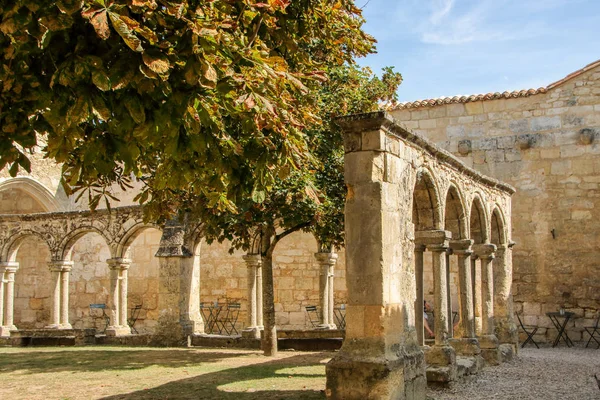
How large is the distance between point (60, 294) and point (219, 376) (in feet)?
26.3

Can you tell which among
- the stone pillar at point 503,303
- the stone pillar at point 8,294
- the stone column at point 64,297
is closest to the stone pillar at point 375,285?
the stone pillar at point 503,303

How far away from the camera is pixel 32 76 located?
4016mm

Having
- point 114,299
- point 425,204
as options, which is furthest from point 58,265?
point 425,204

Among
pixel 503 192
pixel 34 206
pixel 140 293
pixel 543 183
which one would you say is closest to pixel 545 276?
pixel 543 183

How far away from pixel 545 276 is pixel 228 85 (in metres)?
11.8

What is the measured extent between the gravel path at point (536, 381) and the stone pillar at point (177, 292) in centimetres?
608

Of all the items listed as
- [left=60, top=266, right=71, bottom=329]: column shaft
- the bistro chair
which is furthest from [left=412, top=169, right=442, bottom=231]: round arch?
[left=60, top=266, right=71, bottom=329]: column shaft

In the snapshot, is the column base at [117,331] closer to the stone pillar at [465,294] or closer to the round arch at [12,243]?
the round arch at [12,243]

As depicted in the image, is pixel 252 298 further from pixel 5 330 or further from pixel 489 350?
pixel 5 330

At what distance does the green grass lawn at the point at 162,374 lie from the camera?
25.5 ft

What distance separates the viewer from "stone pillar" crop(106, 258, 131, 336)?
588 inches

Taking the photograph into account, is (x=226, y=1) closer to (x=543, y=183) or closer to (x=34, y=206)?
(x=543, y=183)

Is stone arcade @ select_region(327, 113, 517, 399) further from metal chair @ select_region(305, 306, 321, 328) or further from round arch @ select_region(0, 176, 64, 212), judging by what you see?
round arch @ select_region(0, 176, 64, 212)

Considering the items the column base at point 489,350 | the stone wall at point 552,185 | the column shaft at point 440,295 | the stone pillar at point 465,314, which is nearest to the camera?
the column shaft at point 440,295
